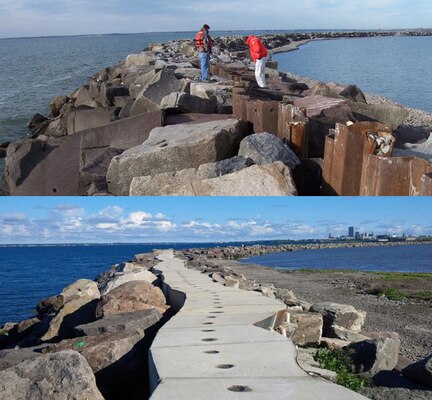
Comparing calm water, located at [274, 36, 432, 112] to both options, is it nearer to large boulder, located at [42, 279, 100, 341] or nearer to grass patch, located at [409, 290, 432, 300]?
grass patch, located at [409, 290, 432, 300]

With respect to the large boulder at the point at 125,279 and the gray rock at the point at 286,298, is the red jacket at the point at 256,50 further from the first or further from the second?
the gray rock at the point at 286,298

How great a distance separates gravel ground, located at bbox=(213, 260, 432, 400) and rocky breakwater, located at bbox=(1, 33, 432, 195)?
1.90m

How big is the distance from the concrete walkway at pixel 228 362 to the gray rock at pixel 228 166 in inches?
79.2

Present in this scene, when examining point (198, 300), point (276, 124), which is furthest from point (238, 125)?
point (198, 300)

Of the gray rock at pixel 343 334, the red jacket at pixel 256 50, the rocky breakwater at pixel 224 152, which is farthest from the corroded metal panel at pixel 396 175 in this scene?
the red jacket at pixel 256 50

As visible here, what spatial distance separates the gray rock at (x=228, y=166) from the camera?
308 inches

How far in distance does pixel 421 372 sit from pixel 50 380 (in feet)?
8.83

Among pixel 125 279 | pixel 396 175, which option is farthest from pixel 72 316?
pixel 396 175

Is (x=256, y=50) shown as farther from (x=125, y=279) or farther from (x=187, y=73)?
(x=125, y=279)

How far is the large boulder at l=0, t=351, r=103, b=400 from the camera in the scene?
388 centimetres

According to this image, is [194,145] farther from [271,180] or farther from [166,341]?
[166,341]

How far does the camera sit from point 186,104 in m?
11.5

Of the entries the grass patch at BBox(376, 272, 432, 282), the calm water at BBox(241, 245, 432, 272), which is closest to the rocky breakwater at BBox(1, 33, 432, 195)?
the grass patch at BBox(376, 272, 432, 282)

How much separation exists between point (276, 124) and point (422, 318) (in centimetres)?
431
